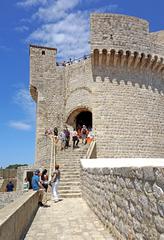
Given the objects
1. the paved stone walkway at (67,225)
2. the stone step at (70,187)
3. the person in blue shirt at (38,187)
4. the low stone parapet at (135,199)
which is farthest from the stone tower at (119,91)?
the low stone parapet at (135,199)

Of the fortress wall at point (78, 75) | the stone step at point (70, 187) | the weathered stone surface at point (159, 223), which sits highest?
the fortress wall at point (78, 75)

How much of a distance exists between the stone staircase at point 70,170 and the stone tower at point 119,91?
2146 mm

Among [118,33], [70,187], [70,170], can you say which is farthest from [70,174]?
[118,33]

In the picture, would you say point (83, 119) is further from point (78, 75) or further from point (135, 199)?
point (135, 199)

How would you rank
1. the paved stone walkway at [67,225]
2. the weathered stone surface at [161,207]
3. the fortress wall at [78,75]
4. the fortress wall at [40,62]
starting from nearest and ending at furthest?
the weathered stone surface at [161,207] < the paved stone walkway at [67,225] < the fortress wall at [78,75] < the fortress wall at [40,62]

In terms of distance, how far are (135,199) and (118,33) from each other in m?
15.8

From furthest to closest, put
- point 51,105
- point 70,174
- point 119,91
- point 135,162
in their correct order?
point 51,105 < point 119,91 < point 70,174 < point 135,162

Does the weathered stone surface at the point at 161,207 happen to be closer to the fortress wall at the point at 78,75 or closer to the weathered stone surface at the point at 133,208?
the weathered stone surface at the point at 133,208

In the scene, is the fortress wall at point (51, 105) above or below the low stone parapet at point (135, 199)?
above

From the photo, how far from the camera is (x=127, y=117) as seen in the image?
701 inches

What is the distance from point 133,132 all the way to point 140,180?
14.6m

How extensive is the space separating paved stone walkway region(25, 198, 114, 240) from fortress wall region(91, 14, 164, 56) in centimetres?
1178

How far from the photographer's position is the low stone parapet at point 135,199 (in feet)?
8.93

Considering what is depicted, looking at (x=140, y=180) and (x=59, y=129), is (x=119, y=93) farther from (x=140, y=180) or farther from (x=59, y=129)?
(x=140, y=180)
